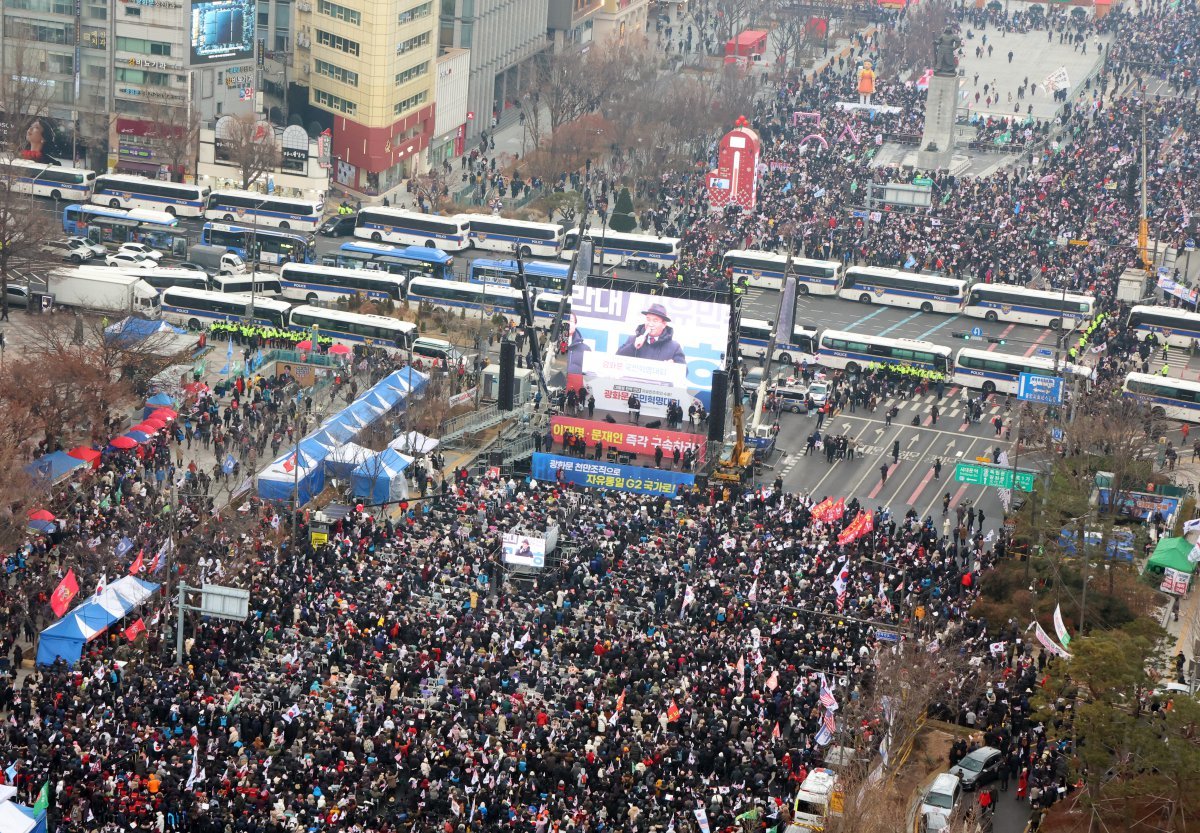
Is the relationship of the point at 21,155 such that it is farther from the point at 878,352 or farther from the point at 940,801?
the point at 940,801

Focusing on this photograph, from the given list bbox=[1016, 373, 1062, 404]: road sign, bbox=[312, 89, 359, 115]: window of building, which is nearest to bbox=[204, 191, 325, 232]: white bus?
bbox=[312, 89, 359, 115]: window of building

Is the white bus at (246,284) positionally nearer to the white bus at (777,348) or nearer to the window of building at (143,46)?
the window of building at (143,46)

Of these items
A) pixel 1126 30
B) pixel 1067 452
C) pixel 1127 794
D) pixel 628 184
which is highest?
pixel 1126 30

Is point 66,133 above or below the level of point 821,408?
above

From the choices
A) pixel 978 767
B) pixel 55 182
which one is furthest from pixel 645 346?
pixel 55 182

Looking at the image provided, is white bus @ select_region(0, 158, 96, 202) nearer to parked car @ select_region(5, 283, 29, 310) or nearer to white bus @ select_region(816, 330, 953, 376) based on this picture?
parked car @ select_region(5, 283, 29, 310)

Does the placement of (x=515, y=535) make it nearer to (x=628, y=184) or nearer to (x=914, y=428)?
(x=914, y=428)

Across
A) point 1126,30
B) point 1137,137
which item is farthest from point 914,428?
point 1126,30
